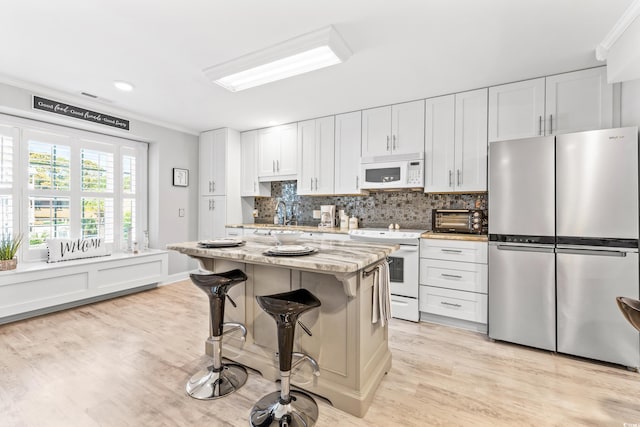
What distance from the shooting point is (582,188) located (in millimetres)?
2332

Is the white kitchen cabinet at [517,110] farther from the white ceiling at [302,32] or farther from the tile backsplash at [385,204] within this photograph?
the tile backsplash at [385,204]

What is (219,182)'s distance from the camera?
189 inches

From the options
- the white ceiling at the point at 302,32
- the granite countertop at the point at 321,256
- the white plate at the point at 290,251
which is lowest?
the granite countertop at the point at 321,256

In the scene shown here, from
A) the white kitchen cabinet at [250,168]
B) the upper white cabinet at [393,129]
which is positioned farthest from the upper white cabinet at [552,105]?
the white kitchen cabinet at [250,168]

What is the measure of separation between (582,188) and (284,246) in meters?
2.40

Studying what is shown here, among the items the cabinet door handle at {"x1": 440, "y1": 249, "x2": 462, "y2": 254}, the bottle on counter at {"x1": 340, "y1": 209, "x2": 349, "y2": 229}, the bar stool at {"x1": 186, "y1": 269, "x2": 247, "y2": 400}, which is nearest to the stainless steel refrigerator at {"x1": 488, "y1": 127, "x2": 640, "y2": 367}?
the cabinet door handle at {"x1": 440, "y1": 249, "x2": 462, "y2": 254}

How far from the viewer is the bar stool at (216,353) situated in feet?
6.16

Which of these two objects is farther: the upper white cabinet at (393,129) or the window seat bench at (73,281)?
the upper white cabinet at (393,129)

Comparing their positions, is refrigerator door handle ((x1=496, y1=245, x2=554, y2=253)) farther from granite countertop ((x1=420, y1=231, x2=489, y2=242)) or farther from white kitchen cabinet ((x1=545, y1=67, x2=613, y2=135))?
white kitchen cabinet ((x1=545, y1=67, x2=613, y2=135))

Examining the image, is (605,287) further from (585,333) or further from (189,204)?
(189,204)

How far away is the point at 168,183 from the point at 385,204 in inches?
134

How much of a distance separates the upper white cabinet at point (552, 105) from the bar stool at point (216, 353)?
9.76 feet

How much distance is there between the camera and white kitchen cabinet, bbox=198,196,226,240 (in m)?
4.75

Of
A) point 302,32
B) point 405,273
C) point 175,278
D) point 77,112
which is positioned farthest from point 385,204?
point 77,112
